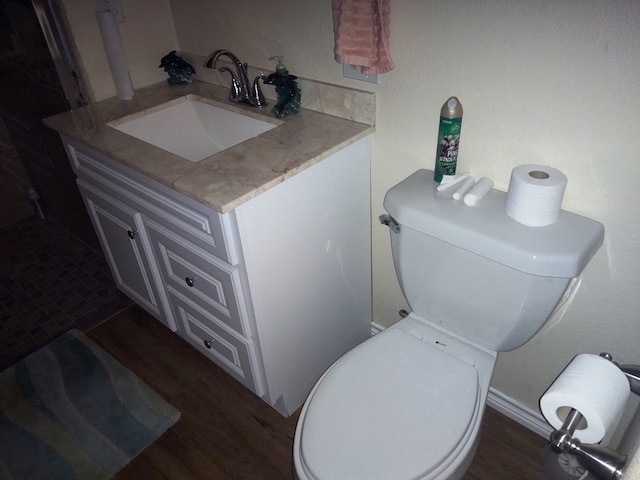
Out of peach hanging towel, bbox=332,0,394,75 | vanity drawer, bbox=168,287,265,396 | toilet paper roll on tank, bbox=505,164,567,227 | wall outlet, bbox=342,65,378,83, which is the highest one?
peach hanging towel, bbox=332,0,394,75

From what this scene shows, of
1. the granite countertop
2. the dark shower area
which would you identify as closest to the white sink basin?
the granite countertop

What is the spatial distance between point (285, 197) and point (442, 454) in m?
0.66

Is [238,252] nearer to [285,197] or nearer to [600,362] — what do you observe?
[285,197]

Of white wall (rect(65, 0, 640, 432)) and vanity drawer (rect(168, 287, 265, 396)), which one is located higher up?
white wall (rect(65, 0, 640, 432))

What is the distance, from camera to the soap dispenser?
1354 millimetres

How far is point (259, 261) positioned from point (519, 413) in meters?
0.97

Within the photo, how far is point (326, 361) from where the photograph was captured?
1629 millimetres

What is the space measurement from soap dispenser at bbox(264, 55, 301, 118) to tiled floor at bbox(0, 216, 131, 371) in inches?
44.2

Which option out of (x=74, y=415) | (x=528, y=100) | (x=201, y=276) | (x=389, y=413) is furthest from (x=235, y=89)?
(x=74, y=415)

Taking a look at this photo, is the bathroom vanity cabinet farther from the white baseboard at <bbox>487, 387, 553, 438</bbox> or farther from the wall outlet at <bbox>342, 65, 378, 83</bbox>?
the white baseboard at <bbox>487, 387, 553, 438</bbox>

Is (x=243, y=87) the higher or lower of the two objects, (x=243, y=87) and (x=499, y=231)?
the higher

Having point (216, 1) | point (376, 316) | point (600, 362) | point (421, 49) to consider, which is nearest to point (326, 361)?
point (376, 316)

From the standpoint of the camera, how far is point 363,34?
1096 millimetres

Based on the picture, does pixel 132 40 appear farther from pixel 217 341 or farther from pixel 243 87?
pixel 217 341
